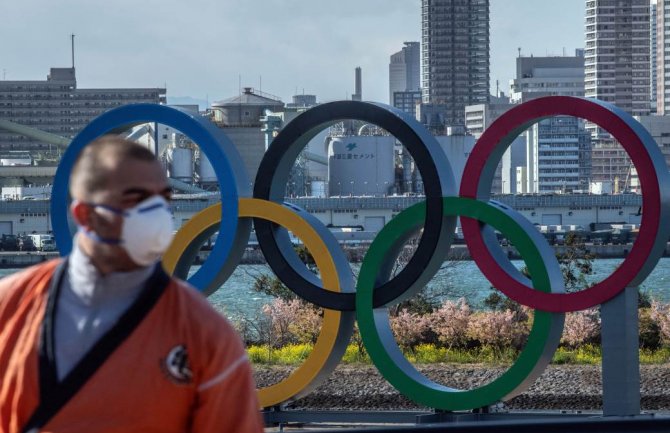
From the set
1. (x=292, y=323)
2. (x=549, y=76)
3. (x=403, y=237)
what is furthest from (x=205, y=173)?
(x=549, y=76)

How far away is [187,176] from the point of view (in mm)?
91125

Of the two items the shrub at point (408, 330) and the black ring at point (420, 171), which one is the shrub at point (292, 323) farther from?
the black ring at point (420, 171)

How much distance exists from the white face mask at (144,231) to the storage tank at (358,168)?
87.1 metres

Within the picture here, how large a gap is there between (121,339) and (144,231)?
212 millimetres

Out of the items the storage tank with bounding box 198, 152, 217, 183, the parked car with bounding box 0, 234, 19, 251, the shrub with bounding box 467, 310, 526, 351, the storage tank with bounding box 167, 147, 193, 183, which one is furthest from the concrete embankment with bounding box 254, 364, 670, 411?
the storage tank with bounding box 198, 152, 217, 183

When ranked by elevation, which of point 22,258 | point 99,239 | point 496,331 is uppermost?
point 99,239

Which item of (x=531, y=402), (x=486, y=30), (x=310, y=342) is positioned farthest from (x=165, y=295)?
(x=486, y=30)

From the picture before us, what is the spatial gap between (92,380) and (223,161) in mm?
9208

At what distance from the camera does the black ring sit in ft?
37.2

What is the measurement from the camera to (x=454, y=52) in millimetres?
167875

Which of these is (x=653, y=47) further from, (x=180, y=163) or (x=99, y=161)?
(x=99, y=161)

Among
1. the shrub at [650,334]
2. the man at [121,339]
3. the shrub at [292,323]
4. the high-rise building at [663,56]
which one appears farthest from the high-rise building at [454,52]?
the man at [121,339]

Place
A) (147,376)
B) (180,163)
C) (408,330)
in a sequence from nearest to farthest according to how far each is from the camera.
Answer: (147,376), (408,330), (180,163)

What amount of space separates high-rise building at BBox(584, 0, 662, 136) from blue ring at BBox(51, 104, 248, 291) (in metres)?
157
